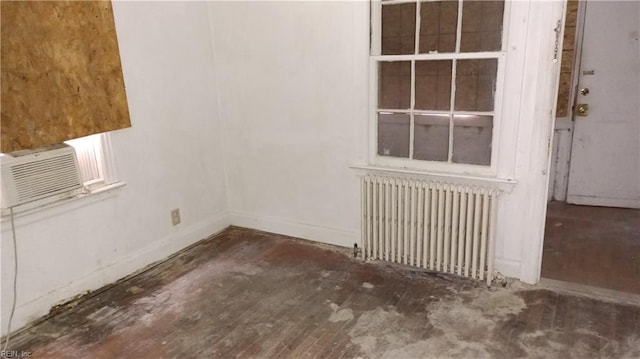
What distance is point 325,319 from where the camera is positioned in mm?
2662

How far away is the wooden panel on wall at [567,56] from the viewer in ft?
12.9

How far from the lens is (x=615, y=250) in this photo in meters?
3.39

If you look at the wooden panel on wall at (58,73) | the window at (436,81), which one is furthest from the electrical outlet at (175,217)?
the window at (436,81)

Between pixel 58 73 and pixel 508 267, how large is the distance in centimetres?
314

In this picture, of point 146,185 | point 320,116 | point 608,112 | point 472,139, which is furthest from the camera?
point 608,112

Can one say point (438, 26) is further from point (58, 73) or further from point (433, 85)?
point (58, 73)

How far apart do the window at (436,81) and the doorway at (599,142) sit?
4.02 feet

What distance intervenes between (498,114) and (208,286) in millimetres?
2271

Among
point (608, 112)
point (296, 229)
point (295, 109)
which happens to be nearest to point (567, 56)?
point (608, 112)

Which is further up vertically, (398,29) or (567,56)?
(398,29)

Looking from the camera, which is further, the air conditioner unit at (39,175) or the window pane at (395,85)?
the window pane at (395,85)

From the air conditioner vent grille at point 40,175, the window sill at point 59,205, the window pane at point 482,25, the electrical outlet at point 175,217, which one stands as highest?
the window pane at point 482,25

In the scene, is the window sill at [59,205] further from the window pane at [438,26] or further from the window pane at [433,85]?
the window pane at [438,26]

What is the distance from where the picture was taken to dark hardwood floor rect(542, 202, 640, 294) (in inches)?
118
